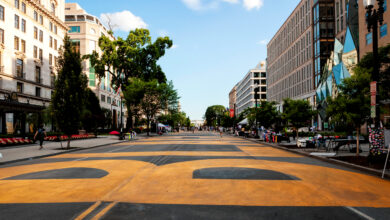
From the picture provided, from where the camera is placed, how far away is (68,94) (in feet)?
68.4

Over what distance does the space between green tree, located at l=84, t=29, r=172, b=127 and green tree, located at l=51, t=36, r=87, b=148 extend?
82.5ft

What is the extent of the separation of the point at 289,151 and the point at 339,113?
20.3 feet

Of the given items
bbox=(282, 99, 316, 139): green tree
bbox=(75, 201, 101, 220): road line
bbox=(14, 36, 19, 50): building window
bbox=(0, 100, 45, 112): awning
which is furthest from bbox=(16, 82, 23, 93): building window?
bbox=(75, 201, 101, 220): road line

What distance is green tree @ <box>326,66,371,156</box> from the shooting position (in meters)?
13.1

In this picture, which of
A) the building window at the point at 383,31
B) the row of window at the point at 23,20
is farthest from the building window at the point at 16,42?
the building window at the point at 383,31

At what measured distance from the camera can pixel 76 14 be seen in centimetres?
7281

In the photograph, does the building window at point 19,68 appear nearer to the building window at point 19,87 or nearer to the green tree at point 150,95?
the building window at point 19,87

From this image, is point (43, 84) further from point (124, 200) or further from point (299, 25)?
point (299, 25)

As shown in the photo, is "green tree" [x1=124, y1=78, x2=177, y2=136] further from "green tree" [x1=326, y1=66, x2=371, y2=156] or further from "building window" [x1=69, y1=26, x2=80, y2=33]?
"green tree" [x1=326, y1=66, x2=371, y2=156]

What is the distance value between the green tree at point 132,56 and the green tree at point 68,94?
25.2 m

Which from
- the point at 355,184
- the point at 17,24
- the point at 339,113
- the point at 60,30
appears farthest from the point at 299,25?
the point at 355,184

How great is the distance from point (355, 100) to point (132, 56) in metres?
40.0

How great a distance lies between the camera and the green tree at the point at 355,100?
13062mm

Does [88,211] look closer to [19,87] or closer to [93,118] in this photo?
[19,87]
